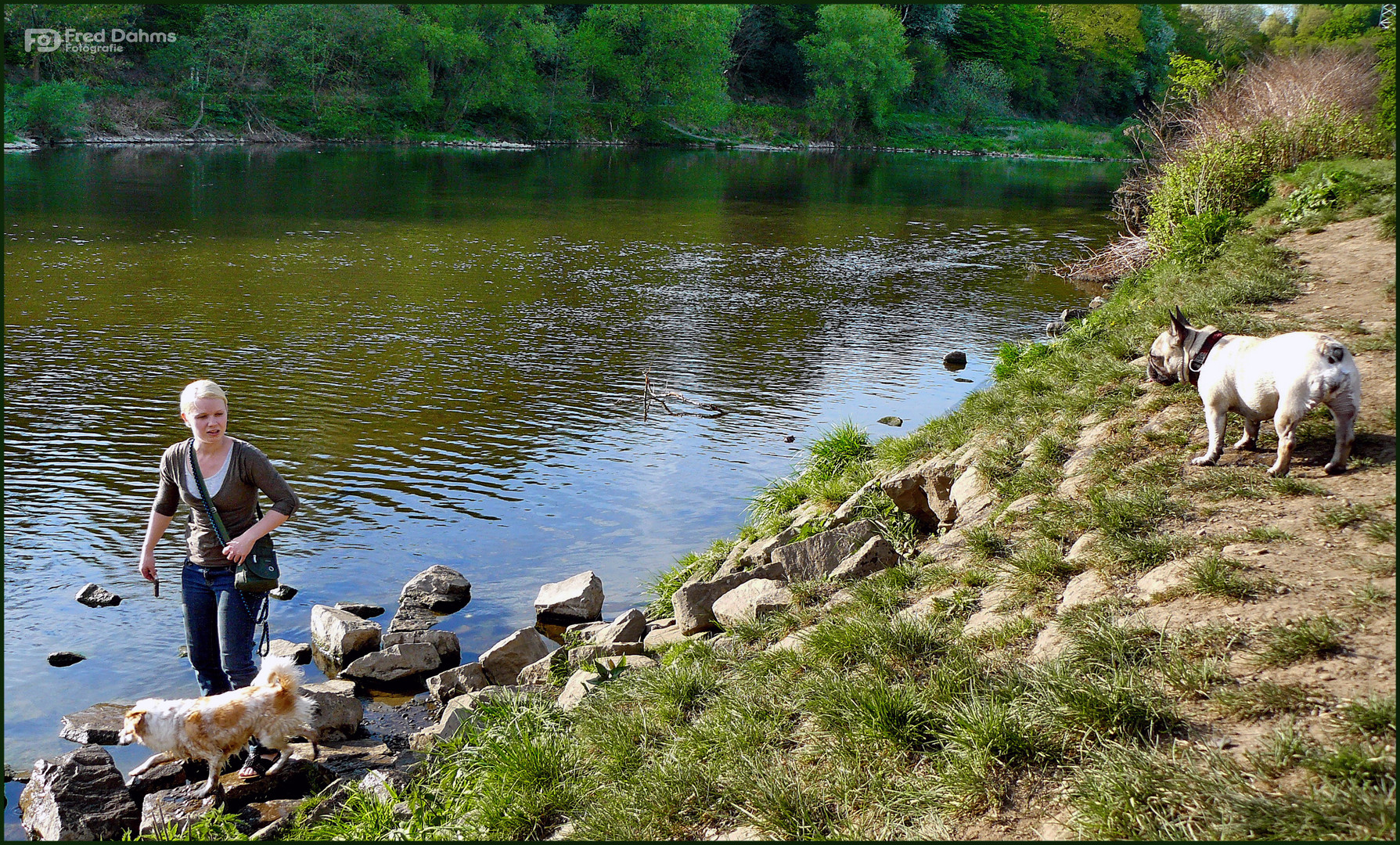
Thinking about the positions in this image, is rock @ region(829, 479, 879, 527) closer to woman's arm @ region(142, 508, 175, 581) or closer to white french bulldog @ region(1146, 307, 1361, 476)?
white french bulldog @ region(1146, 307, 1361, 476)

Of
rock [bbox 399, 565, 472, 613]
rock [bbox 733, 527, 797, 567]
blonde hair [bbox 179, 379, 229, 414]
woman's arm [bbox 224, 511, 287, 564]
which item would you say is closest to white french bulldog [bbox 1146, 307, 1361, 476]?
rock [bbox 733, 527, 797, 567]

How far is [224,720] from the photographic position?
628 cm

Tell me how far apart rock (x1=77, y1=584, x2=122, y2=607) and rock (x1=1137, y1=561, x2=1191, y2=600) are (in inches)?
360

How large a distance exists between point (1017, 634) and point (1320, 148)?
1595 cm

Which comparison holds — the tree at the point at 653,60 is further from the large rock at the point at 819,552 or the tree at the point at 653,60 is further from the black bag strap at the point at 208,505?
the black bag strap at the point at 208,505

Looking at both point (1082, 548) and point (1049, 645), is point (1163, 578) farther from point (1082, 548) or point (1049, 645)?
point (1049, 645)

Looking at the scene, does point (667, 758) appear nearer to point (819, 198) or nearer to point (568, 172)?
point (819, 198)

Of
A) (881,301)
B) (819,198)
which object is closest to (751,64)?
(819,198)

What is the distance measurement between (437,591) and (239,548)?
3.51 m

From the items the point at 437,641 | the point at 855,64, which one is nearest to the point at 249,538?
the point at 437,641

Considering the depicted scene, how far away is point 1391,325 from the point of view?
8219 millimetres

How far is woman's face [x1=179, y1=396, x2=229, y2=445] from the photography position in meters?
6.41

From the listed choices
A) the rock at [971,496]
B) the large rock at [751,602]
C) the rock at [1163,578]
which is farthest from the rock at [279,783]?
the rock at [1163,578]

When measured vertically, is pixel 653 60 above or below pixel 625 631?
above
